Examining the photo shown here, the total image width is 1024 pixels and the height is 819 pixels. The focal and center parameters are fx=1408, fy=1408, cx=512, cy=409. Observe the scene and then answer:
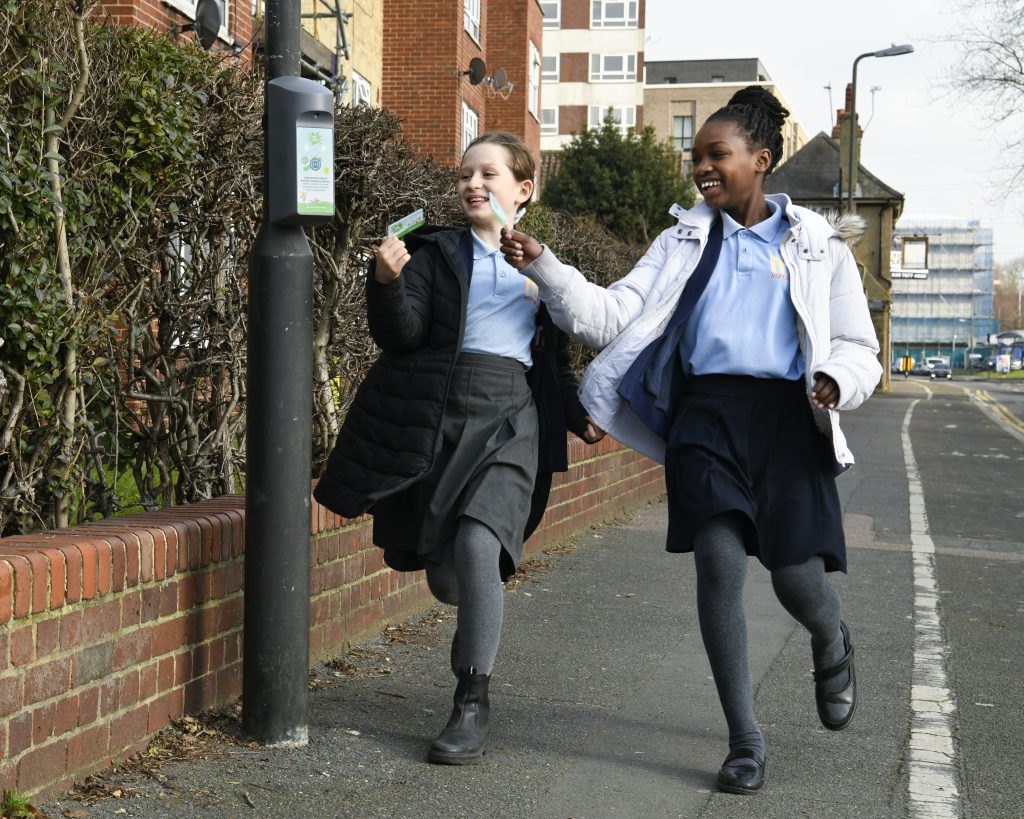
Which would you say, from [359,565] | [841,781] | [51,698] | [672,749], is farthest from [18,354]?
[841,781]

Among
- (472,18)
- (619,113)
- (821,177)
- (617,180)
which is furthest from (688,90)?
(472,18)

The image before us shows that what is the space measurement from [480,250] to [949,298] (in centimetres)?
15674

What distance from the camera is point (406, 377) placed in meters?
4.25

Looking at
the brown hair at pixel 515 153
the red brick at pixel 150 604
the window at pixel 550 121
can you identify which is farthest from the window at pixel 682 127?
the red brick at pixel 150 604

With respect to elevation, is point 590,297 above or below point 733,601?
above

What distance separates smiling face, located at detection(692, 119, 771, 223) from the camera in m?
4.21

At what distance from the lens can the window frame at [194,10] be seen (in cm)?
1262

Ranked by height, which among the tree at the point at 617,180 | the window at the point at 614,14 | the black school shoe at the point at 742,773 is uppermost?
the window at the point at 614,14

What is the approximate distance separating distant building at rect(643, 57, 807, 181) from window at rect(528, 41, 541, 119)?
156 feet

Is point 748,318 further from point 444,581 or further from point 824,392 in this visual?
point 444,581

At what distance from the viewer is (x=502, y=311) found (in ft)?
14.3

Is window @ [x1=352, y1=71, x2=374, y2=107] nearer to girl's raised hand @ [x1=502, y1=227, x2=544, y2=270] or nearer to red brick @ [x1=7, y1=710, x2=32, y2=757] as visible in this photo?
girl's raised hand @ [x1=502, y1=227, x2=544, y2=270]

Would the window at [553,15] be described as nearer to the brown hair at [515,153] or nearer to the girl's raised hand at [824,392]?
the brown hair at [515,153]

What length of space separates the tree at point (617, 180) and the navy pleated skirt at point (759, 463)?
1516 inches
